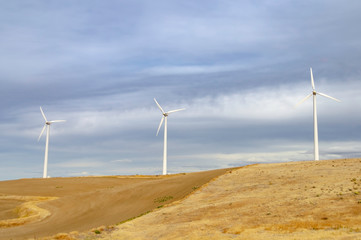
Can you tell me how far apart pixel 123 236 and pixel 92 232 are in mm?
3448

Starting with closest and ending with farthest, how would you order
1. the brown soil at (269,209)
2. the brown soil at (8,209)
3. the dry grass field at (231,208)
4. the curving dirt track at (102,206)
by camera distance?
the brown soil at (269,209) → the dry grass field at (231,208) → the curving dirt track at (102,206) → the brown soil at (8,209)

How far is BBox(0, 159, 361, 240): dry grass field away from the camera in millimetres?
31297

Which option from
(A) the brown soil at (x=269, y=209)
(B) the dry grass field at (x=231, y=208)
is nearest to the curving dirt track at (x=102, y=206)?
(B) the dry grass field at (x=231, y=208)

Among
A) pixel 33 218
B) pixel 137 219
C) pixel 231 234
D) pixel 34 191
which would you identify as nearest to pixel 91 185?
pixel 34 191

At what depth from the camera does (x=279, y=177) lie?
5153 centimetres

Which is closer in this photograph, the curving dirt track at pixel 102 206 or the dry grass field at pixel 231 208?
the dry grass field at pixel 231 208

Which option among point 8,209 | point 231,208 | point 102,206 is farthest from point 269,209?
point 8,209

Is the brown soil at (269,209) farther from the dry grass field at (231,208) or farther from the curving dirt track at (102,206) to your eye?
the curving dirt track at (102,206)

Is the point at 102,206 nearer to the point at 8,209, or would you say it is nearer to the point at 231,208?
the point at 231,208

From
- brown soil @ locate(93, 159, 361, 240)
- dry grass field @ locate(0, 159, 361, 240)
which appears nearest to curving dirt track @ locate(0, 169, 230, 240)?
dry grass field @ locate(0, 159, 361, 240)

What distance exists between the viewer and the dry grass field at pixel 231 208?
3130 cm

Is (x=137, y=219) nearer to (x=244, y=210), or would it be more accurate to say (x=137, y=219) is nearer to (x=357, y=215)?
(x=244, y=210)

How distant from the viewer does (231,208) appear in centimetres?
4009

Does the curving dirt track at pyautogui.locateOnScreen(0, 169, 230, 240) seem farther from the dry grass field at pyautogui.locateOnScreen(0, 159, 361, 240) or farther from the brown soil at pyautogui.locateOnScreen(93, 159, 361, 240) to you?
the brown soil at pyautogui.locateOnScreen(93, 159, 361, 240)
